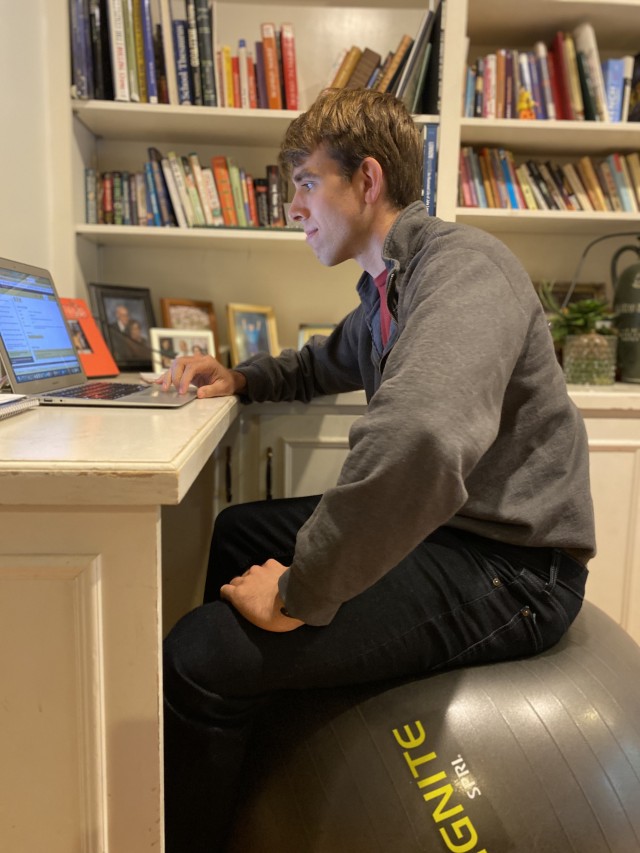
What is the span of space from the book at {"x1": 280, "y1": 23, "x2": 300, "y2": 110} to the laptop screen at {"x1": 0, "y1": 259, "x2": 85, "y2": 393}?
2.93 feet

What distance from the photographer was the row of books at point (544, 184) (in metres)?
1.91

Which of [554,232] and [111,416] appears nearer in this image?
[111,416]

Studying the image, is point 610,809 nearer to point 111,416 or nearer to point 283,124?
point 111,416

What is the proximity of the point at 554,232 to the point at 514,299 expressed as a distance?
1519 mm

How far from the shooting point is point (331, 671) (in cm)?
84

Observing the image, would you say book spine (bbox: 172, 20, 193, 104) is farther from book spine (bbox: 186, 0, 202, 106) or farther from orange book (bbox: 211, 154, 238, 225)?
orange book (bbox: 211, 154, 238, 225)

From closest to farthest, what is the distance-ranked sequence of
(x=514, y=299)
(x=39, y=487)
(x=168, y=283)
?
1. (x=39, y=487)
2. (x=514, y=299)
3. (x=168, y=283)

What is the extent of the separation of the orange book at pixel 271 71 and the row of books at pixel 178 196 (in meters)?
0.21

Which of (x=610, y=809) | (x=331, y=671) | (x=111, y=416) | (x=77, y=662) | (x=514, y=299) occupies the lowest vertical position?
(x=610, y=809)

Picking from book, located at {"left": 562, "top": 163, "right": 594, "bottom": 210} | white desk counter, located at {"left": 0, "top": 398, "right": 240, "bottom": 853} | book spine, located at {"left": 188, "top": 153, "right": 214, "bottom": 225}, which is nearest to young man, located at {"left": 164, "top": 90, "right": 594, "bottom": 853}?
white desk counter, located at {"left": 0, "top": 398, "right": 240, "bottom": 853}

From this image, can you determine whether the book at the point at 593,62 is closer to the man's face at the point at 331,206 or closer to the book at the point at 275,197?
the book at the point at 275,197

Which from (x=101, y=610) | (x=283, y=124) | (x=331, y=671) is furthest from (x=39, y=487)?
(x=283, y=124)

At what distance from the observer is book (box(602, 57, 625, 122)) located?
1839mm

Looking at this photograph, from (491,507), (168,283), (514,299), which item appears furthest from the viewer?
(168,283)
